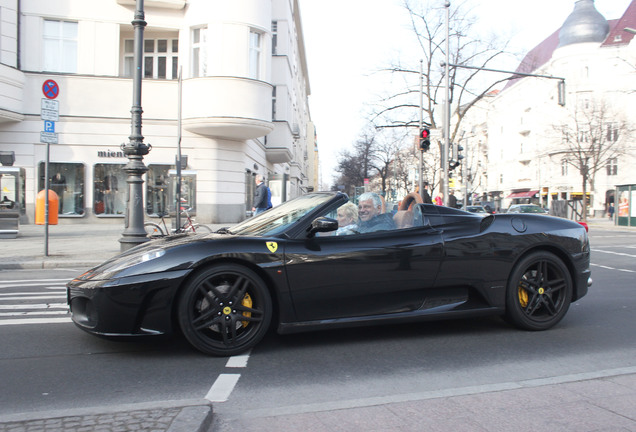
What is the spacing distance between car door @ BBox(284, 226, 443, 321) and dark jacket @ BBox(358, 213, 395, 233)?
0.08m

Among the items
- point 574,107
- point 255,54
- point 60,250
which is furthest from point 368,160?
point 60,250

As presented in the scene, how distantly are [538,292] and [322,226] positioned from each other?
2276 mm

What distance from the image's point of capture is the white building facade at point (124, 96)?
67.3ft

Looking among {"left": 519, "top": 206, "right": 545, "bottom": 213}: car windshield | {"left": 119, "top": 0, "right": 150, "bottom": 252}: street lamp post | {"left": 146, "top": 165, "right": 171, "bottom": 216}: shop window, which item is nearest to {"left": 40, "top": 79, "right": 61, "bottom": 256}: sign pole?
{"left": 119, "top": 0, "right": 150, "bottom": 252}: street lamp post

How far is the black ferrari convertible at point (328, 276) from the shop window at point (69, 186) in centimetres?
1906

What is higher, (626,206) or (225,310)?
(626,206)

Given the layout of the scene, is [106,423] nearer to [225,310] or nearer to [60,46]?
[225,310]

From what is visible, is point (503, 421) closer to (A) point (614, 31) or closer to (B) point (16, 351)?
(B) point (16, 351)

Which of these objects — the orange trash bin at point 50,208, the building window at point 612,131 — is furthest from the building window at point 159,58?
the building window at point 612,131

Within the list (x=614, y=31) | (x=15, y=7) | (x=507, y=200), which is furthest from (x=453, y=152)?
(x=507, y=200)

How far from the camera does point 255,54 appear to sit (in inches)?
865

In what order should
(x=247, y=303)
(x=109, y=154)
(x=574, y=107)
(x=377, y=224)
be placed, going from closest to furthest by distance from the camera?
(x=247, y=303)
(x=377, y=224)
(x=109, y=154)
(x=574, y=107)

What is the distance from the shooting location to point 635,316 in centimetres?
550

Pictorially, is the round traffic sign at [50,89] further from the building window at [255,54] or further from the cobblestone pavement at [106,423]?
the building window at [255,54]
